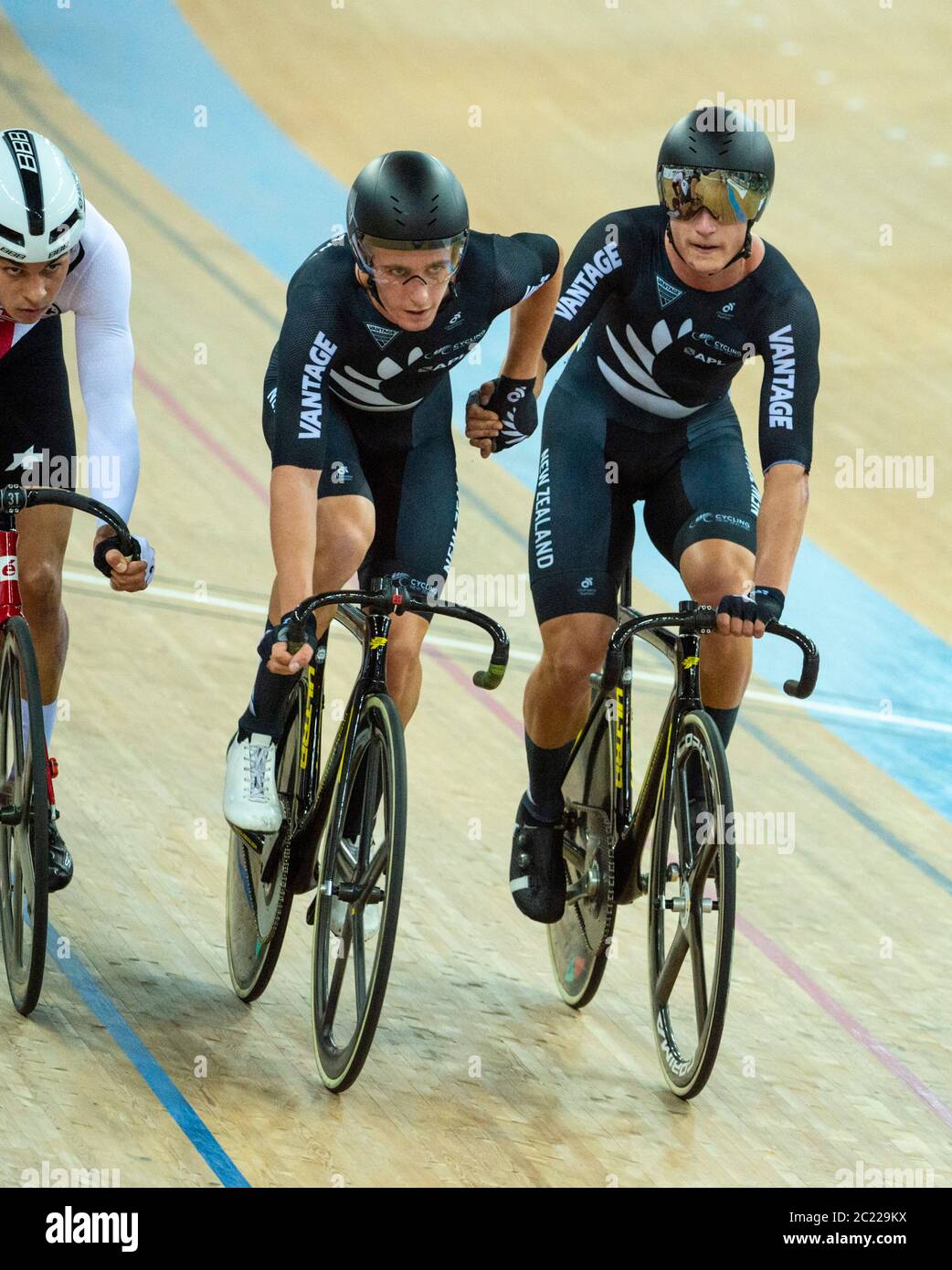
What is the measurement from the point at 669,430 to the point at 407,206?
832 mm

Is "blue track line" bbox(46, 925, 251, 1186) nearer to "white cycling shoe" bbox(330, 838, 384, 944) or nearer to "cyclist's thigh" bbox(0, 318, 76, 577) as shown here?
"white cycling shoe" bbox(330, 838, 384, 944)

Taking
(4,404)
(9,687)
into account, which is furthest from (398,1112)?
(4,404)

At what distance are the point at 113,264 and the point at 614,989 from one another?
5.99ft

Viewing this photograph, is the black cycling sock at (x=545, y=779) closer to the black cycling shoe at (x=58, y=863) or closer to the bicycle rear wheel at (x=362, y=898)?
the bicycle rear wheel at (x=362, y=898)

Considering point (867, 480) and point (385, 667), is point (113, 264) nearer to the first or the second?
point (385, 667)

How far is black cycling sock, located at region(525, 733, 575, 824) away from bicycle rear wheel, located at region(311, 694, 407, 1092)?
49 centimetres

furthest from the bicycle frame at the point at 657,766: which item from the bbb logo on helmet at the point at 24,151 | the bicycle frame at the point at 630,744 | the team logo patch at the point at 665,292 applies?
the bbb logo on helmet at the point at 24,151

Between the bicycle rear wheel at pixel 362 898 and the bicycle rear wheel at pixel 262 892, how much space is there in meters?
0.17

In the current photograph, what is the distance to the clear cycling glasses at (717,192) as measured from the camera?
3.11 meters

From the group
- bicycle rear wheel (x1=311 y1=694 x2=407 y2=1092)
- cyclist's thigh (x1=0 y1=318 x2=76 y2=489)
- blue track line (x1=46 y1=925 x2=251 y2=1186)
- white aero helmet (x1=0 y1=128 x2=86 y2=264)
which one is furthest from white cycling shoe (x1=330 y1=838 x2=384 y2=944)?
white aero helmet (x1=0 y1=128 x2=86 y2=264)

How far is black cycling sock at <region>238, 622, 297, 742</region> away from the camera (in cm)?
326

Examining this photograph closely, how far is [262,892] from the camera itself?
3436 mm

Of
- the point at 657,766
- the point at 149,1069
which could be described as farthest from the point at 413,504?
the point at 149,1069

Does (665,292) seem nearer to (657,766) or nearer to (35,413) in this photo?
(657,766)
